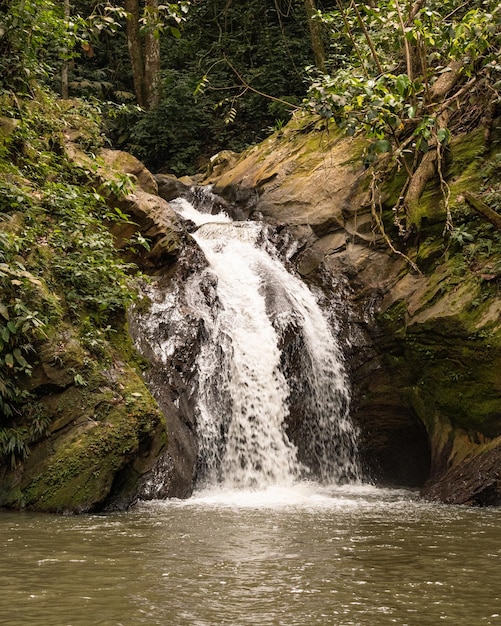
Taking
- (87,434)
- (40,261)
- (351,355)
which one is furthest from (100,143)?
(87,434)

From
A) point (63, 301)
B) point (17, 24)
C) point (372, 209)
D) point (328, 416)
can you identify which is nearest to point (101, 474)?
point (63, 301)

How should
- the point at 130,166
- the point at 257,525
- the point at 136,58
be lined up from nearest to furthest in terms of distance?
the point at 257,525 < the point at 130,166 < the point at 136,58

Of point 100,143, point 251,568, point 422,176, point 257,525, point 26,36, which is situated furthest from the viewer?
point 100,143

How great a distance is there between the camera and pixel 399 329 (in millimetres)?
10180

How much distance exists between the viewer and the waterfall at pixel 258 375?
30.0ft

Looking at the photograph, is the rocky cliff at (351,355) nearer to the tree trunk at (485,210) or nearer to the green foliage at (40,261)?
the green foliage at (40,261)

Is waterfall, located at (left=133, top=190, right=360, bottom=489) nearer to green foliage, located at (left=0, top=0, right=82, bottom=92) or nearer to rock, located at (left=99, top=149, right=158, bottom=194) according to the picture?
rock, located at (left=99, top=149, right=158, bottom=194)

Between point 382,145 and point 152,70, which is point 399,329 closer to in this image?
point 382,145

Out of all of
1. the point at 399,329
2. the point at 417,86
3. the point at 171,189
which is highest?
the point at 171,189

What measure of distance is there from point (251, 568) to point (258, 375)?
18.1ft

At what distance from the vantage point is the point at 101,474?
690cm

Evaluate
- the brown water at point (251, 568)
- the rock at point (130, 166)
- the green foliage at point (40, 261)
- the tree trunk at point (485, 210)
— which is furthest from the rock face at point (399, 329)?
the green foliage at point (40, 261)

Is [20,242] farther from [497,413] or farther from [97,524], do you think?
[497,413]

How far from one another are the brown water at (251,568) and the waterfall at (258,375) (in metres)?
2.24
